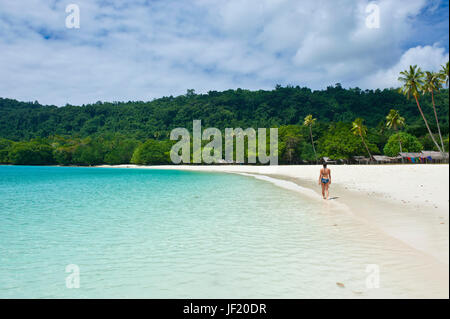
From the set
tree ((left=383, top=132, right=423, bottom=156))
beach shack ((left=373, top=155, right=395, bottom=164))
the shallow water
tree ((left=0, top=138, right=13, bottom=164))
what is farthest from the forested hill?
the shallow water

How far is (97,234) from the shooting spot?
1000cm

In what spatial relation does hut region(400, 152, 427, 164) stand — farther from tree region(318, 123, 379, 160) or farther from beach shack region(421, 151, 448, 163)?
tree region(318, 123, 379, 160)

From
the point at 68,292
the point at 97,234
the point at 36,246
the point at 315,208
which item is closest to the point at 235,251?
the point at 68,292

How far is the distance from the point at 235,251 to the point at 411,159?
74.1 metres

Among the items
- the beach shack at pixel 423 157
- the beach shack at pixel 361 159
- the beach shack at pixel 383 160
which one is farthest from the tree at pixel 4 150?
the beach shack at pixel 423 157

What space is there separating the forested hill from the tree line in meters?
0.43

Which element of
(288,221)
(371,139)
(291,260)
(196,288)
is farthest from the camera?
(371,139)

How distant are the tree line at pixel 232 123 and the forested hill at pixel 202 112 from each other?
0.43 metres

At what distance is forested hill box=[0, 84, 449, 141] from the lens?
126 m

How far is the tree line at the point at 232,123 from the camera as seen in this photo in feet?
261

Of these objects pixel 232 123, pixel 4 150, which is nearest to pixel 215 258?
pixel 232 123

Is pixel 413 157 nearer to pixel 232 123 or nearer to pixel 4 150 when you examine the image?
pixel 232 123
